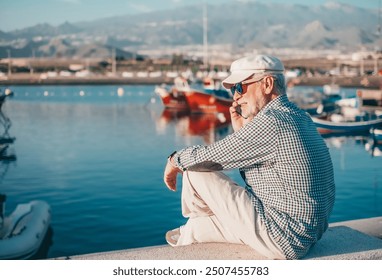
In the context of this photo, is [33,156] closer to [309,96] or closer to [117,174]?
[117,174]

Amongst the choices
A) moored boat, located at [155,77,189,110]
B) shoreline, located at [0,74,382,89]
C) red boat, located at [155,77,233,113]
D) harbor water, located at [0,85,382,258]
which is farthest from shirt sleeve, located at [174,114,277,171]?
shoreline, located at [0,74,382,89]

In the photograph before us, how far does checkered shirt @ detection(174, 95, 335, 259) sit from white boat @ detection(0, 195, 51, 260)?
13.1 feet

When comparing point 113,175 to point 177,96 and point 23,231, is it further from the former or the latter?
point 177,96

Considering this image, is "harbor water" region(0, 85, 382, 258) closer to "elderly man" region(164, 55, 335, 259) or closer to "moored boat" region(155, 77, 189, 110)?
"moored boat" region(155, 77, 189, 110)

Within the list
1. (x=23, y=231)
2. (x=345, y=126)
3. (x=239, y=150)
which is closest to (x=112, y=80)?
(x=345, y=126)

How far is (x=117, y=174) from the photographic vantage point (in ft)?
37.3

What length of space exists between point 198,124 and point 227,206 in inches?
778

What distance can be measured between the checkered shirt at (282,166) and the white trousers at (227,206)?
0.11 feet

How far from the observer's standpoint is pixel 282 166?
2199 mm

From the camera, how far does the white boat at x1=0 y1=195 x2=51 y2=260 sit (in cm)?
580

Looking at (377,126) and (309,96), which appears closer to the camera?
(377,126)
